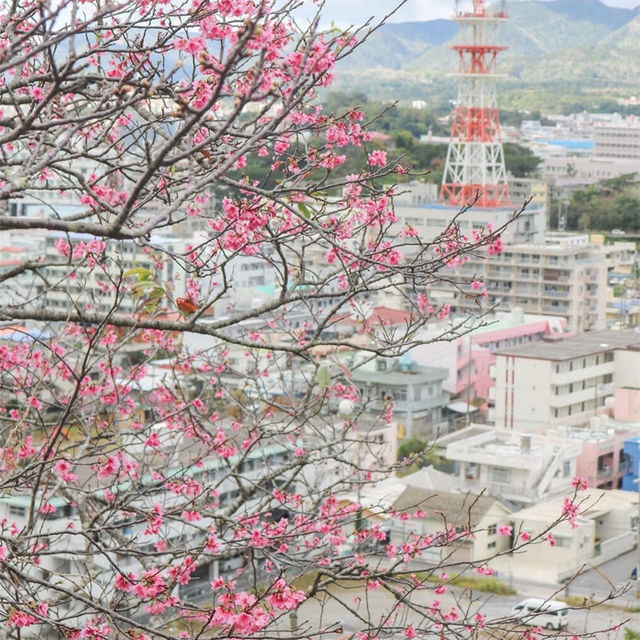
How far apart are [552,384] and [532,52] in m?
128

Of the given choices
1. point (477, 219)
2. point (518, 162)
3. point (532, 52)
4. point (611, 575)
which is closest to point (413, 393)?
point (611, 575)

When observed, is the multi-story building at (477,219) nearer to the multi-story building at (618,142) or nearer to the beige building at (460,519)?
the beige building at (460,519)

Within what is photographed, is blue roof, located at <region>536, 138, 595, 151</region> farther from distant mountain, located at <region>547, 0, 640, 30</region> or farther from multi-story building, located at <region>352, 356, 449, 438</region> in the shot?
distant mountain, located at <region>547, 0, 640, 30</region>

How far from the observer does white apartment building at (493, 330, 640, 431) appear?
55.1ft

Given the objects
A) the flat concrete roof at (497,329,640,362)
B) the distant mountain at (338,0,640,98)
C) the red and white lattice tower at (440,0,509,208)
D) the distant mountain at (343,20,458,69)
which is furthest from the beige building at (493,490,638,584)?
the distant mountain at (343,20,458,69)

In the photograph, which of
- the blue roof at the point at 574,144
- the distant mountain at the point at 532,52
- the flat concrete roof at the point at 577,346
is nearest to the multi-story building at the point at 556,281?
the flat concrete roof at the point at 577,346

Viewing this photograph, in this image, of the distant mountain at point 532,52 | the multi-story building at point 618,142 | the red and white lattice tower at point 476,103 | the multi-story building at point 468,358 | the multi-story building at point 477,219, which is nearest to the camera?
the multi-story building at point 468,358

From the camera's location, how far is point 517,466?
13.7m

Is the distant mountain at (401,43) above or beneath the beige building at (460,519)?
above

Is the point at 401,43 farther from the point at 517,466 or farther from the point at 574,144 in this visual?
the point at 517,466

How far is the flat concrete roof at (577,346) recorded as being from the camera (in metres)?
17.0

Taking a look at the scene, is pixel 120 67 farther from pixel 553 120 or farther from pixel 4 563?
pixel 553 120

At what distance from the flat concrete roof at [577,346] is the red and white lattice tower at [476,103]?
833 cm

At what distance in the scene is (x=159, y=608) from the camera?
10.1 ft
